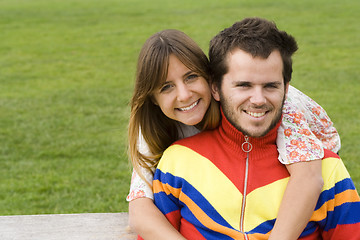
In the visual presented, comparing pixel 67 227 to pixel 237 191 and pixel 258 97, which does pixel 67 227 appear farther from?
pixel 258 97

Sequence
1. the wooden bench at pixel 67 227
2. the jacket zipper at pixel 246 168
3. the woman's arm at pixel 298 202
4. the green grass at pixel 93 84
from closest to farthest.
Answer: the woman's arm at pixel 298 202
the jacket zipper at pixel 246 168
the wooden bench at pixel 67 227
the green grass at pixel 93 84

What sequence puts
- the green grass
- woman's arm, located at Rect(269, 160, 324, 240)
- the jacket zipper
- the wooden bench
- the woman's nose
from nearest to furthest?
woman's arm, located at Rect(269, 160, 324, 240)
the jacket zipper
the woman's nose
the wooden bench
the green grass

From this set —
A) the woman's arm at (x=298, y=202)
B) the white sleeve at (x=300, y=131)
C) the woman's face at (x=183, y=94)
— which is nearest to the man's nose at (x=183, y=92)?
the woman's face at (x=183, y=94)

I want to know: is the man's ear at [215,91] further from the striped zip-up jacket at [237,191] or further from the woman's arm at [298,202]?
the woman's arm at [298,202]

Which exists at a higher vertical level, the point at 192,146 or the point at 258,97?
the point at 258,97

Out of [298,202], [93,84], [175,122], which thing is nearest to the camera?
[298,202]

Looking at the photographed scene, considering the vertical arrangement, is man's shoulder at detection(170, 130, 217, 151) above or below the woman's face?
below

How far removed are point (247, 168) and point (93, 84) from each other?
6167mm

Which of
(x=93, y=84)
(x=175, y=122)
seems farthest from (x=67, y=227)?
(x=93, y=84)

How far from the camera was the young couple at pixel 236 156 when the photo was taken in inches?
93.7

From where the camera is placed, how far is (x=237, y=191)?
2.42 metres

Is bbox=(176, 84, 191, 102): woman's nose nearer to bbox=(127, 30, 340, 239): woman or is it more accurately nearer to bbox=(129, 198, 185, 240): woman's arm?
bbox=(127, 30, 340, 239): woman

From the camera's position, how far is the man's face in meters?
2.37

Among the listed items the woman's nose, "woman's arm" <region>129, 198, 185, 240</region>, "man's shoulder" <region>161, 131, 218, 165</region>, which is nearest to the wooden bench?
"woman's arm" <region>129, 198, 185, 240</region>
